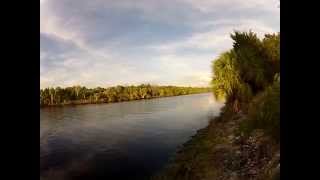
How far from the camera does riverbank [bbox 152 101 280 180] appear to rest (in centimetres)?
343

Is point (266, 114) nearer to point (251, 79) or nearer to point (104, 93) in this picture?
point (251, 79)

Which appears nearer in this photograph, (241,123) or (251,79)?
(241,123)

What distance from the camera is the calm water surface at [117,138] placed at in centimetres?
336

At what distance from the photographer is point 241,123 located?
12.8 feet

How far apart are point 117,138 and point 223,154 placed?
117 centimetres

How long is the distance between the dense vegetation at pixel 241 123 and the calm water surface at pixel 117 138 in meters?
0.20

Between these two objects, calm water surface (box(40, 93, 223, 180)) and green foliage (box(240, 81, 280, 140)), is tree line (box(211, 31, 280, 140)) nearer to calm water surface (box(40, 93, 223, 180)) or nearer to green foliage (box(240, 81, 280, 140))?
green foliage (box(240, 81, 280, 140))

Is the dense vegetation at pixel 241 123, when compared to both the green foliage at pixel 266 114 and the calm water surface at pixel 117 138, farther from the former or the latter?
the calm water surface at pixel 117 138

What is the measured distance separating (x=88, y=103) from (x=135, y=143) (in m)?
0.63

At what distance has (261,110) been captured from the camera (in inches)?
143

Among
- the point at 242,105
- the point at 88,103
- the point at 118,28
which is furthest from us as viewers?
the point at 242,105

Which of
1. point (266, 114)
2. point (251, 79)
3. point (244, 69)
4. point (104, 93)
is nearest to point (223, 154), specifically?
point (266, 114)
